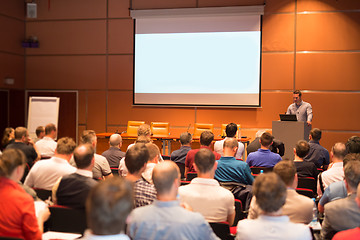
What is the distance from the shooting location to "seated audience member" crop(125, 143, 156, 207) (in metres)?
2.91

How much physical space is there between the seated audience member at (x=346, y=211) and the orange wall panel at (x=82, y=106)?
907 centimetres

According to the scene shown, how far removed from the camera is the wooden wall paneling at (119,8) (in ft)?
34.9

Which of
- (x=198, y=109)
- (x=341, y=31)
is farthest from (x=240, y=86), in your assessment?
(x=341, y=31)

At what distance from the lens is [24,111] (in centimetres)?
1138

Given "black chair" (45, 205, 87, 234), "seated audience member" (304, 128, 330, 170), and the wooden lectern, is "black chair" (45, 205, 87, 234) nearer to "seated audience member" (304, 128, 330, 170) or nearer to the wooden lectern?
"seated audience member" (304, 128, 330, 170)

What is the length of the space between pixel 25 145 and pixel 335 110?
7174 mm

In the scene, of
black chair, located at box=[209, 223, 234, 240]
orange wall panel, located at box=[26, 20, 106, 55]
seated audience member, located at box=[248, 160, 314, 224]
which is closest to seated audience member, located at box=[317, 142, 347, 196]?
seated audience member, located at box=[248, 160, 314, 224]

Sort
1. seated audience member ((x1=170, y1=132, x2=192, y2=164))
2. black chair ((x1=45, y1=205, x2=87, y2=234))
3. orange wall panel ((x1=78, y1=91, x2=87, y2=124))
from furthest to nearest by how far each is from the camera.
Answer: orange wall panel ((x1=78, y1=91, x2=87, y2=124)) < seated audience member ((x1=170, y1=132, x2=192, y2=164)) < black chair ((x1=45, y1=205, x2=87, y2=234))

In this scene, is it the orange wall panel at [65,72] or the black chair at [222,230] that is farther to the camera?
the orange wall panel at [65,72]

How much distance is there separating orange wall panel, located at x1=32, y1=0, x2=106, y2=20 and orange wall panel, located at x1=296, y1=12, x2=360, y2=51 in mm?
5261

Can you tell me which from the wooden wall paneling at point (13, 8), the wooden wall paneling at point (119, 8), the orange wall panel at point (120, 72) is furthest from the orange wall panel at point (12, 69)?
the wooden wall paneling at point (119, 8)

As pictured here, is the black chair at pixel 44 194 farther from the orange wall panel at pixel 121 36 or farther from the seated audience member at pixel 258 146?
the orange wall panel at pixel 121 36

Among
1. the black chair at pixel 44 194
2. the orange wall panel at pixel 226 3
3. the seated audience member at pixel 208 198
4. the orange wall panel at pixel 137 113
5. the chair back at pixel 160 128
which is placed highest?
the orange wall panel at pixel 226 3

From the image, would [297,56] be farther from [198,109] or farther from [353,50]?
[198,109]
